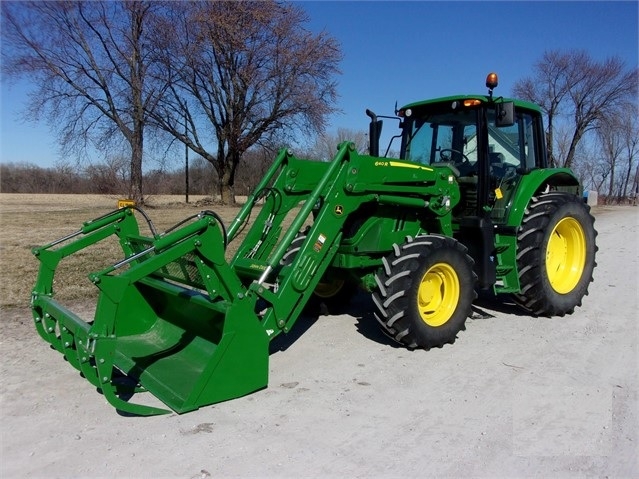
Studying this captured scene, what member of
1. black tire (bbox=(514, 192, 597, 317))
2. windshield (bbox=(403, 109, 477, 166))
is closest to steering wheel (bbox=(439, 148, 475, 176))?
windshield (bbox=(403, 109, 477, 166))

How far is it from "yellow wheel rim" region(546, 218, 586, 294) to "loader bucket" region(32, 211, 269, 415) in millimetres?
4284

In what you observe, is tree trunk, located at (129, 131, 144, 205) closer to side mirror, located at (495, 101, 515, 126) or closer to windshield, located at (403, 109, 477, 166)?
windshield, located at (403, 109, 477, 166)

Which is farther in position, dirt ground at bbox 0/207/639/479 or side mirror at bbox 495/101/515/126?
side mirror at bbox 495/101/515/126

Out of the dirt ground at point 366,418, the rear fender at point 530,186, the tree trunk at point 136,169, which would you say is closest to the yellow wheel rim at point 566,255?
the rear fender at point 530,186

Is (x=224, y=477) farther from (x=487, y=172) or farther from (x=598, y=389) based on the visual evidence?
(x=487, y=172)

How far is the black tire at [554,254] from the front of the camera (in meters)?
5.92

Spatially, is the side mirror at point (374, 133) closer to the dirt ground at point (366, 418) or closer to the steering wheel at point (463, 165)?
the steering wheel at point (463, 165)

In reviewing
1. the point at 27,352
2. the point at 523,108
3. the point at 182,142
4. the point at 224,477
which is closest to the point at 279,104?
the point at 182,142

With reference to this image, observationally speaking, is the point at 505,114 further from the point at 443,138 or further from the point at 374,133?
the point at 374,133

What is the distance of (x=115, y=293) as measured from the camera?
3455 millimetres

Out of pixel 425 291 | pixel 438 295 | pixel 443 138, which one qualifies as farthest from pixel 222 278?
pixel 443 138

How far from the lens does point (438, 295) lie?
209 inches

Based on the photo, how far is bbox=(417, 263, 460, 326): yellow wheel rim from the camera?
5.20m

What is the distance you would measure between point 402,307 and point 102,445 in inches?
103
